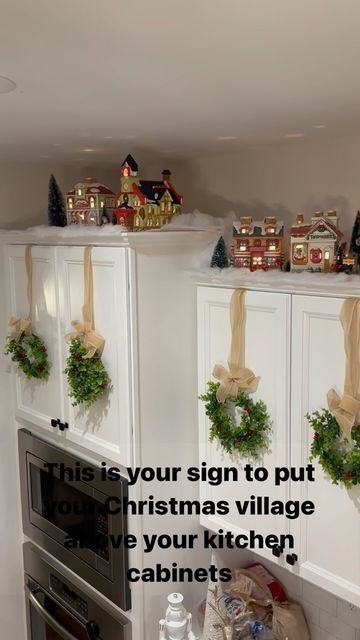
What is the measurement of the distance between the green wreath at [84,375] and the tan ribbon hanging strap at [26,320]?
342mm

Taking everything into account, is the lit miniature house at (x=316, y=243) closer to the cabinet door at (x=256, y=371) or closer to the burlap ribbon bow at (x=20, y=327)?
the cabinet door at (x=256, y=371)

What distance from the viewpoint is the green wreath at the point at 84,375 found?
1913 millimetres

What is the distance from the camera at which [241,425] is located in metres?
1.75

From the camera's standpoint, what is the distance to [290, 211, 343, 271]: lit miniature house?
5.30ft

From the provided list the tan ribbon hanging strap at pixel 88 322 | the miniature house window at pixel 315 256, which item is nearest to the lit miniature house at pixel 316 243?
the miniature house window at pixel 315 256

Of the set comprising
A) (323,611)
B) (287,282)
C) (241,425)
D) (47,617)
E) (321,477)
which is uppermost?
(287,282)

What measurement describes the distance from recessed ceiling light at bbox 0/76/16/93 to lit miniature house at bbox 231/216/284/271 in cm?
84

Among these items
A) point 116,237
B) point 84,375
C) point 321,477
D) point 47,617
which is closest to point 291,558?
point 321,477

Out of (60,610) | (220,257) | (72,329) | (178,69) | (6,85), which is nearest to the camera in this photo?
(178,69)

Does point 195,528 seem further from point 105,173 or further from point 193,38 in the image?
point 193,38

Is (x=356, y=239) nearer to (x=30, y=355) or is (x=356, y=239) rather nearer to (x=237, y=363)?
(x=237, y=363)

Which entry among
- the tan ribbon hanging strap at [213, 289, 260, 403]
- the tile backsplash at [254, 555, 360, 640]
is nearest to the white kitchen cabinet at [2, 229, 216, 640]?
the tan ribbon hanging strap at [213, 289, 260, 403]

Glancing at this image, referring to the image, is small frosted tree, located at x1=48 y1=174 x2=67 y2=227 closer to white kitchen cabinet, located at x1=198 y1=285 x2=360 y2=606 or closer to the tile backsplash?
white kitchen cabinet, located at x1=198 y1=285 x2=360 y2=606

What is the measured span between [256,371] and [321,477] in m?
0.34
